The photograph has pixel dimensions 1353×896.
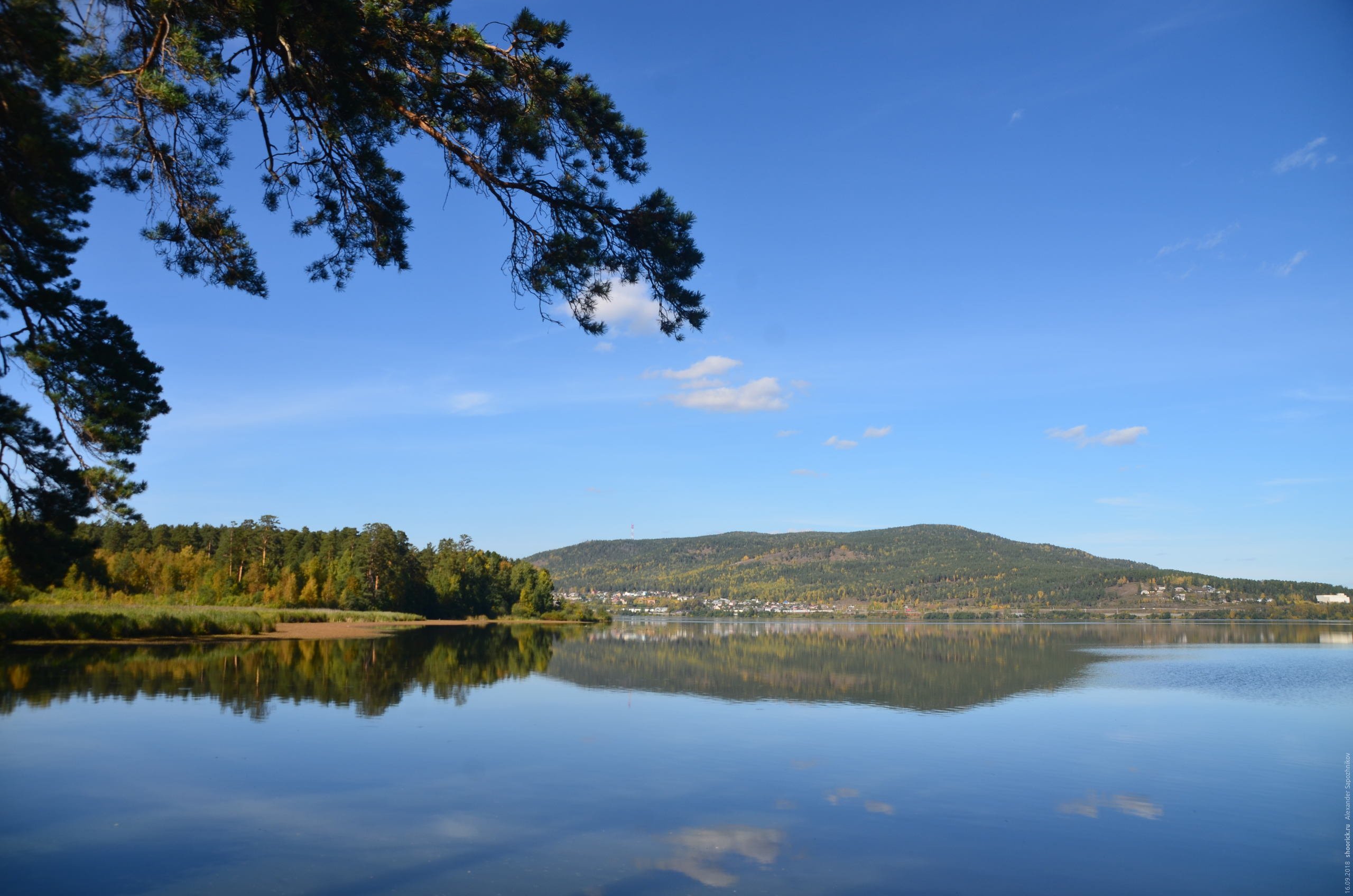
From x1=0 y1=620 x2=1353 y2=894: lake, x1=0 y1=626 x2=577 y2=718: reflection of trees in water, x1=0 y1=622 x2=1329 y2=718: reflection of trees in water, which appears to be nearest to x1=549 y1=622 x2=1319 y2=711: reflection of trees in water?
x1=0 y1=622 x2=1329 y2=718: reflection of trees in water

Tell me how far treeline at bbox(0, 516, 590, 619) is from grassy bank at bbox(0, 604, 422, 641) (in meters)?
6.93

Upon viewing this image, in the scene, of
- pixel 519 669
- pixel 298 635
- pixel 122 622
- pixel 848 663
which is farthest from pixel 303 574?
pixel 848 663

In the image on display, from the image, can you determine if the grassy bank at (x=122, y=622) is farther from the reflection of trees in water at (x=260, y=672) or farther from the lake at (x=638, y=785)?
the lake at (x=638, y=785)

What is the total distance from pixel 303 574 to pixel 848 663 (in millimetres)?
60219

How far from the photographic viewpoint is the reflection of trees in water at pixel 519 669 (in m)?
23.5

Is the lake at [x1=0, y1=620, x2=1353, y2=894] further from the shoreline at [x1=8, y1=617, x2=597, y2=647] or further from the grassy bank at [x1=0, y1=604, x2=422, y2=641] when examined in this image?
the shoreline at [x1=8, y1=617, x2=597, y2=647]

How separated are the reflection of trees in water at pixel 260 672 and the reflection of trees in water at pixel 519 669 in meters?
0.09

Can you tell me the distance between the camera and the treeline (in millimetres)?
70875

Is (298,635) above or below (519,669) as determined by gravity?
below

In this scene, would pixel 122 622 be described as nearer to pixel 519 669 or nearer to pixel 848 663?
pixel 519 669

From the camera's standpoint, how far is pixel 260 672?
2836 centimetres

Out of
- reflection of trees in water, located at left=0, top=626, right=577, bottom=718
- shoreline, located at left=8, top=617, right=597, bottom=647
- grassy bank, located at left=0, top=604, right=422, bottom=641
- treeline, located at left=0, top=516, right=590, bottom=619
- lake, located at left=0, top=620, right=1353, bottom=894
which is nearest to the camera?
lake, located at left=0, top=620, right=1353, bottom=894

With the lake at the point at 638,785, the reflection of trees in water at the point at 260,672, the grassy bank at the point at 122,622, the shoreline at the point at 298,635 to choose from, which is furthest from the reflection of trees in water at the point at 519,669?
the grassy bank at the point at 122,622

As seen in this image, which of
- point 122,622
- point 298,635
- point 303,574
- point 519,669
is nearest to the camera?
point 519,669
